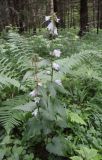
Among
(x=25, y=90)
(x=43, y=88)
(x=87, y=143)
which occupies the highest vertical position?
(x=43, y=88)

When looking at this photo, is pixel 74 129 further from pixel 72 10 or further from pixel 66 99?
pixel 72 10

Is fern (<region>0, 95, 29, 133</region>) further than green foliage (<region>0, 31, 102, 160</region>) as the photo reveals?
Yes

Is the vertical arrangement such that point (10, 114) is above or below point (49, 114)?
below

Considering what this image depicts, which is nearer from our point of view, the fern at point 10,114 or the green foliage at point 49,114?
the green foliage at point 49,114

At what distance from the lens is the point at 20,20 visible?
41.2 feet

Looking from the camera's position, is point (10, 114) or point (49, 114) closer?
point (49, 114)

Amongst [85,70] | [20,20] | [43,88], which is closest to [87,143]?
[43,88]

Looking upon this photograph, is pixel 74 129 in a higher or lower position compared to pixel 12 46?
lower

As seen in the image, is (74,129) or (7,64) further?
(7,64)

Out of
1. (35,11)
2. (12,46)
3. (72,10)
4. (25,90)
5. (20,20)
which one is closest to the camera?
(25,90)

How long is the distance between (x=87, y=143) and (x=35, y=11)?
1177 centimetres

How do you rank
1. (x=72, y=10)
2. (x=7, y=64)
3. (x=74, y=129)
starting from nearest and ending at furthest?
1. (x=74, y=129)
2. (x=7, y=64)
3. (x=72, y=10)

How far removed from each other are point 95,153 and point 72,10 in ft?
52.1

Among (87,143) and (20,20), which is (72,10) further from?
(87,143)
